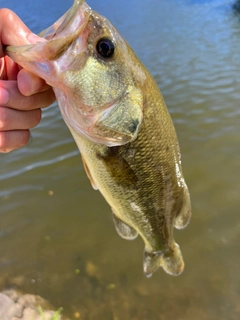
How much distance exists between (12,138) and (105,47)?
686 millimetres

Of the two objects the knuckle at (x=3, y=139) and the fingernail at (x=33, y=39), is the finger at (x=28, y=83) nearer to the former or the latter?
the fingernail at (x=33, y=39)

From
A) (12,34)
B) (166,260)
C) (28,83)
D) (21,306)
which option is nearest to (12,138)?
(28,83)

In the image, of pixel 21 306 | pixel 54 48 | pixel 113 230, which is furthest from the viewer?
pixel 113 230

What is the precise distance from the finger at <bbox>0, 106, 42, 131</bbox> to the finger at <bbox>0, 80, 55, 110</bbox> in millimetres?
36

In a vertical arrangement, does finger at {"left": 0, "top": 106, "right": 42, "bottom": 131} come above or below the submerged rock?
above

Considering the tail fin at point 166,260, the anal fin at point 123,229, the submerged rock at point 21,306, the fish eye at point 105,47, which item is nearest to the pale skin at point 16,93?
the fish eye at point 105,47

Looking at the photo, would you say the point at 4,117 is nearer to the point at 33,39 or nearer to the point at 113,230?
the point at 33,39

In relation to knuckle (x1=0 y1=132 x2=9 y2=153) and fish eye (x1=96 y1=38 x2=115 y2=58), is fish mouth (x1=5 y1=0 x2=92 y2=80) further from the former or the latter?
knuckle (x1=0 y1=132 x2=9 y2=153)

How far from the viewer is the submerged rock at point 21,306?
8.59ft

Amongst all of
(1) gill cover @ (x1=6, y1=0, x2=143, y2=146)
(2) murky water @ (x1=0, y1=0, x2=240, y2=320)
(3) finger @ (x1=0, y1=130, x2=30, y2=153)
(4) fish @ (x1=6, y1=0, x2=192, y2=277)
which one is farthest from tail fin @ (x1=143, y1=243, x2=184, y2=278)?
(3) finger @ (x1=0, y1=130, x2=30, y2=153)

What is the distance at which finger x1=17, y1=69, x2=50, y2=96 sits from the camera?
1.39m

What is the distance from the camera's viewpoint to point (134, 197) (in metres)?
1.80

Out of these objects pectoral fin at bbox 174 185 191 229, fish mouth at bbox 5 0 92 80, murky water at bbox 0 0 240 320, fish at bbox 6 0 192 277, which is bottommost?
murky water at bbox 0 0 240 320

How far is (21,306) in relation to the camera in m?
2.82
